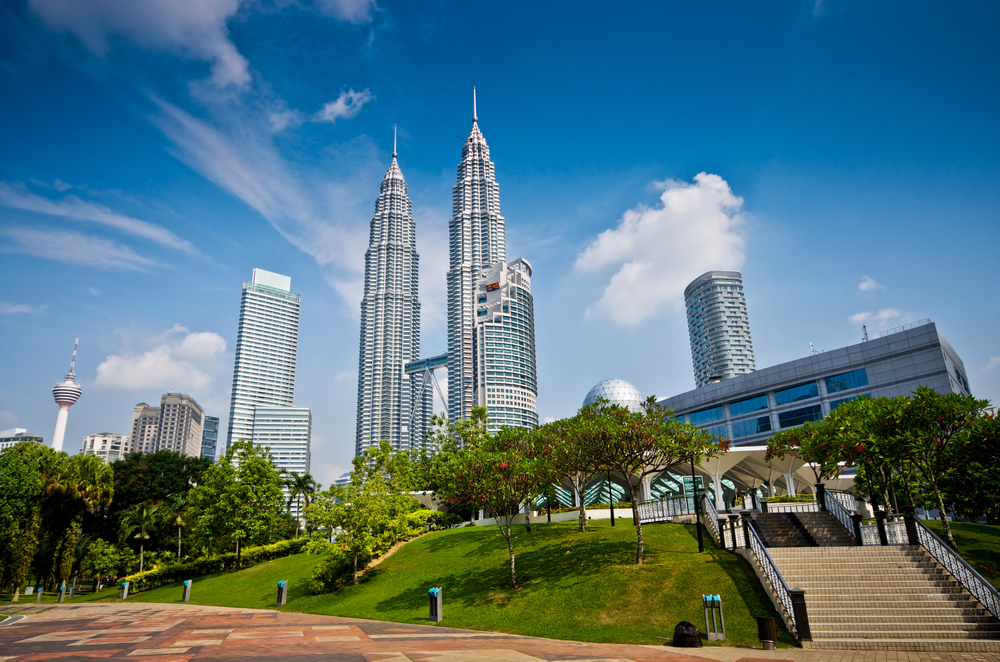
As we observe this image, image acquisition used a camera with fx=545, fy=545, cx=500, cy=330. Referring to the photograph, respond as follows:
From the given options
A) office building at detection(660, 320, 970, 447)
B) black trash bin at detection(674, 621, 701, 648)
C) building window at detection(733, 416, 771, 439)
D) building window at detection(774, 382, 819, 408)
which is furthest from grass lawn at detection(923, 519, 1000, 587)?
building window at detection(733, 416, 771, 439)

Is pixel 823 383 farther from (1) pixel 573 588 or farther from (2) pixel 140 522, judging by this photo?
(2) pixel 140 522

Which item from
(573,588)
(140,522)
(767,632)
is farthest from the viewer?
(140,522)

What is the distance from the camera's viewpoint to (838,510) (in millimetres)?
26422

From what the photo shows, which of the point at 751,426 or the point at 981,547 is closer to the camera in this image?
the point at 981,547

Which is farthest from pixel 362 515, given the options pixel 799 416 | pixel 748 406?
pixel 748 406

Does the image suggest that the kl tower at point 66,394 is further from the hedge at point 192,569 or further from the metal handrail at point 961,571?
the metal handrail at point 961,571

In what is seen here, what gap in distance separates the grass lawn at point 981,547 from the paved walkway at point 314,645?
335 inches

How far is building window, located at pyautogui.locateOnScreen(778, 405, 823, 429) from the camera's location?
86125mm

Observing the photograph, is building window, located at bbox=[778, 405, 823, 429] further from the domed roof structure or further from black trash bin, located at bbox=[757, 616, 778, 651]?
black trash bin, located at bbox=[757, 616, 778, 651]

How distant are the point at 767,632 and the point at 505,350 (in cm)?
16608

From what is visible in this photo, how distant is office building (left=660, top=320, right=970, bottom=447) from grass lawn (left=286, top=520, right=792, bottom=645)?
1649 inches

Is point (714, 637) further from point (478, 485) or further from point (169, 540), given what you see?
point (169, 540)

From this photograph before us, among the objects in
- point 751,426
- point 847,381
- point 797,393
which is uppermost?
point 847,381

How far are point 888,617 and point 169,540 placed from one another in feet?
208
